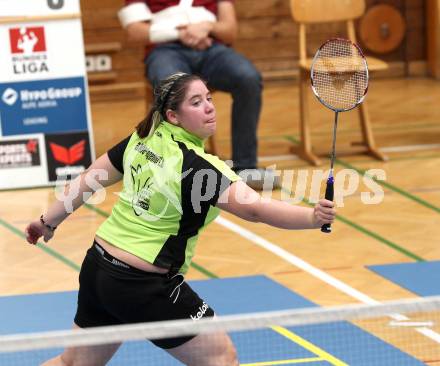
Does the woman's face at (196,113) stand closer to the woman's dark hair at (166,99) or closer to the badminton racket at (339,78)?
the woman's dark hair at (166,99)

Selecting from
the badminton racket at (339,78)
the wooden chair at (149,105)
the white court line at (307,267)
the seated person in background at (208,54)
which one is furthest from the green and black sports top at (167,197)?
the wooden chair at (149,105)

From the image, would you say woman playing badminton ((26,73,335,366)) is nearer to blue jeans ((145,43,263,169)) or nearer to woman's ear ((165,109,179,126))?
woman's ear ((165,109,179,126))

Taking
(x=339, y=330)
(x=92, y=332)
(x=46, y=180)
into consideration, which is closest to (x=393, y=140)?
(x=46, y=180)

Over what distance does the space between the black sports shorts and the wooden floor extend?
1922 mm

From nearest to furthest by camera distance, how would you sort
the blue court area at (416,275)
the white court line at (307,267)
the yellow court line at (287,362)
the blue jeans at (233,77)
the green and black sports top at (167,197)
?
the green and black sports top at (167,197), the yellow court line at (287,362), the white court line at (307,267), the blue court area at (416,275), the blue jeans at (233,77)

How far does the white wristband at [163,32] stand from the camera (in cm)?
841

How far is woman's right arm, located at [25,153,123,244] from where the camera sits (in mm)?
4414

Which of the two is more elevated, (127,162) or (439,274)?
(127,162)

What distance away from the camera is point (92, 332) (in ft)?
10.7

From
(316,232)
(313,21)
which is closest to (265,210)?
(316,232)

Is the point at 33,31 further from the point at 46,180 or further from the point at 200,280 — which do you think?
the point at 200,280

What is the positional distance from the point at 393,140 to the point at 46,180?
3.02 meters

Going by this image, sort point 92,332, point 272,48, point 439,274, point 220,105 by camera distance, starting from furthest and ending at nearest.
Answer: point 272,48
point 220,105
point 439,274
point 92,332

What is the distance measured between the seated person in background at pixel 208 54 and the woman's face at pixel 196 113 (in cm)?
398
